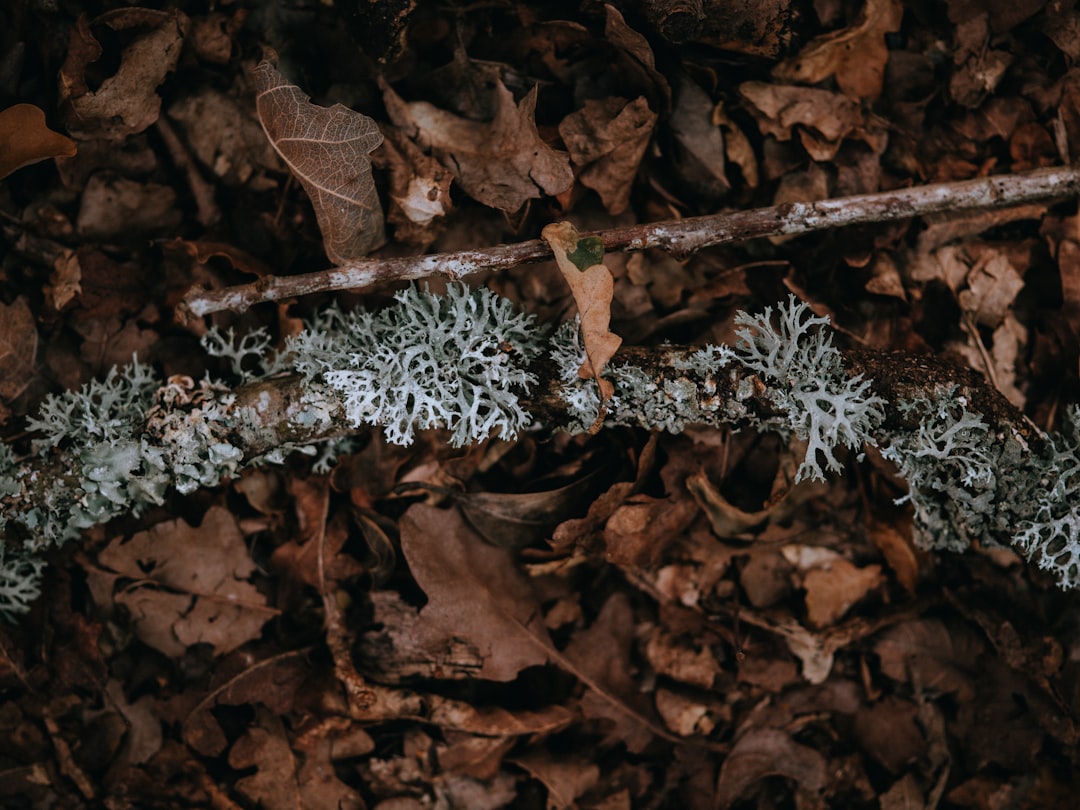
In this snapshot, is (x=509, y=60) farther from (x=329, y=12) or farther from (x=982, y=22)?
(x=982, y=22)

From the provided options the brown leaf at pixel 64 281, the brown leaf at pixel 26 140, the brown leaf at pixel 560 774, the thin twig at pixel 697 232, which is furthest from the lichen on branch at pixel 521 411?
the brown leaf at pixel 560 774

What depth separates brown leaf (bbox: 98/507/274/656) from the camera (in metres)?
2.43

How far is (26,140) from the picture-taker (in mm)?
2139

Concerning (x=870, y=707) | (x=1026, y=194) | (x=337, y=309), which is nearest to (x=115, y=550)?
(x=337, y=309)

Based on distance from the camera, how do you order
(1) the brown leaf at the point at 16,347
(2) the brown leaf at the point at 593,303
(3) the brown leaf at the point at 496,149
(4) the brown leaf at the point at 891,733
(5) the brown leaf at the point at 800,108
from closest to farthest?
1. (2) the brown leaf at the point at 593,303
2. (3) the brown leaf at the point at 496,149
3. (1) the brown leaf at the point at 16,347
4. (5) the brown leaf at the point at 800,108
5. (4) the brown leaf at the point at 891,733

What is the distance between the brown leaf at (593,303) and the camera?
1.90 meters

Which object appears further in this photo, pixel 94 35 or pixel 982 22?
pixel 982 22

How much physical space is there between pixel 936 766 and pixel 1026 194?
1.98 m

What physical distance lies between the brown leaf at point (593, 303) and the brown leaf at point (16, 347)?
177 centimetres

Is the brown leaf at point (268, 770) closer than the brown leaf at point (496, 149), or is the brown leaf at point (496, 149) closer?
the brown leaf at point (496, 149)

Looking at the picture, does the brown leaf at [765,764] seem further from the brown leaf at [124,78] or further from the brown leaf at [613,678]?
the brown leaf at [124,78]

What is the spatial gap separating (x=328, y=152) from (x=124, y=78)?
2.31 ft

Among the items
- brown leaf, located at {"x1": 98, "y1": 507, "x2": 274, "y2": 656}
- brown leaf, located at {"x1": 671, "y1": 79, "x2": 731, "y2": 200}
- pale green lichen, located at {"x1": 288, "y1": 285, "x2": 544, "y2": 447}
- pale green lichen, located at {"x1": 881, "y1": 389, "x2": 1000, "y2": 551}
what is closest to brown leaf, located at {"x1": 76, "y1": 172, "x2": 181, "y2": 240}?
pale green lichen, located at {"x1": 288, "y1": 285, "x2": 544, "y2": 447}

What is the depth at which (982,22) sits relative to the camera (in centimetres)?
246
